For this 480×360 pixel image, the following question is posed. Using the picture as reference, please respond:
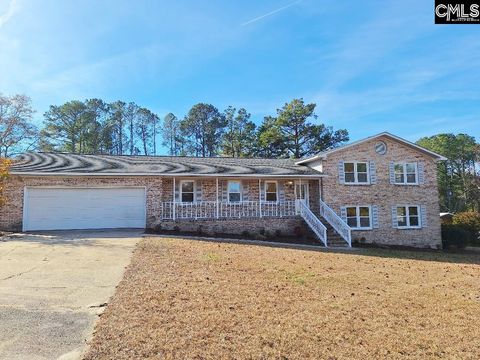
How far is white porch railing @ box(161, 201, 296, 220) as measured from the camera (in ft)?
58.3

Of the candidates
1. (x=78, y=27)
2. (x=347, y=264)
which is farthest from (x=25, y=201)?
(x=347, y=264)

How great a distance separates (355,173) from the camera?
20.5 m

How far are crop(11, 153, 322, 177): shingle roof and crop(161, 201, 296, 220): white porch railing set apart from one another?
1.65 metres

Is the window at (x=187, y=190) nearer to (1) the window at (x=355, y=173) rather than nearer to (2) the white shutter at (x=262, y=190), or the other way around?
(2) the white shutter at (x=262, y=190)

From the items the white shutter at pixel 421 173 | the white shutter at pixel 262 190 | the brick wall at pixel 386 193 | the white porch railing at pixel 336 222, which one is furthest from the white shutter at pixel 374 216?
the white shutter at pixel 262 190

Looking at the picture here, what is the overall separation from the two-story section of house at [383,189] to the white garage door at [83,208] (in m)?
10.5

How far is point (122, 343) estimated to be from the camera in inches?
158

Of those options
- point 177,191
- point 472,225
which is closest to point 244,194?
point 177,191

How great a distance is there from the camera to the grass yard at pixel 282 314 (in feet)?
13.3

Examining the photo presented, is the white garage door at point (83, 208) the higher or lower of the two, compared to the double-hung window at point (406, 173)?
lower

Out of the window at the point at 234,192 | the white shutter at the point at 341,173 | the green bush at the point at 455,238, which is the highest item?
the white shutter at the point at 341,173

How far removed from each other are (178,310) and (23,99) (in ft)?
103

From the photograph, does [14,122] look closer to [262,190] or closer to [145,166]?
[145,166]

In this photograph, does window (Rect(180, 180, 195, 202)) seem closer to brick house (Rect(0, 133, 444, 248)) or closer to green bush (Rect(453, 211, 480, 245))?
brick house (Rect(0, 133, 444, 248))
